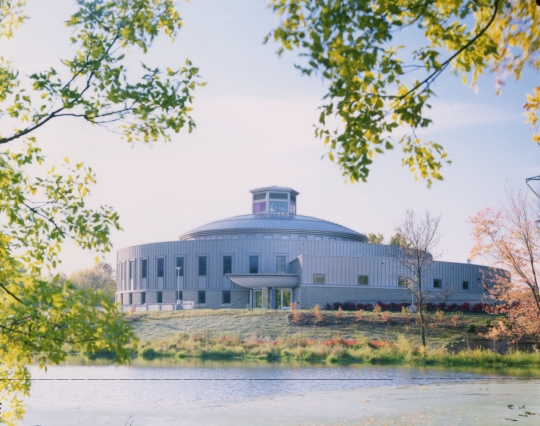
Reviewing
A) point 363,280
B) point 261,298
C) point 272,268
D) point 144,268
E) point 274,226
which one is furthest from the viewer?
point 144,268

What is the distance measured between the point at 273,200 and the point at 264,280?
1499 centimetres

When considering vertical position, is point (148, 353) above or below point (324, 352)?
below

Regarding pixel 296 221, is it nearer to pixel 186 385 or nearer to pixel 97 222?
pixel 186 385

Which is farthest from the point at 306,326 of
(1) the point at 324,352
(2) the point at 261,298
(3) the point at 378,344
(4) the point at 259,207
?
(4) the point at 259,207

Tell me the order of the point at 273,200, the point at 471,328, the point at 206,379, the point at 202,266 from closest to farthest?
the point at 206,379
the point at 471,328
the point at 202,266
the point at 273,200

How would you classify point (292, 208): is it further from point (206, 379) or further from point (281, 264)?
point (206, 379)

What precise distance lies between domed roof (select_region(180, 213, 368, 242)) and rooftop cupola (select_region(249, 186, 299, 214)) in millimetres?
1446

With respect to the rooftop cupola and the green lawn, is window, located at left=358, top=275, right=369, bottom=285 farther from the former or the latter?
the rooftop cupola

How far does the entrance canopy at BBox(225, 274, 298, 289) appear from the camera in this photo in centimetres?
5428

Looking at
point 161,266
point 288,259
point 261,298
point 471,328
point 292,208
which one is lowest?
point 471,328

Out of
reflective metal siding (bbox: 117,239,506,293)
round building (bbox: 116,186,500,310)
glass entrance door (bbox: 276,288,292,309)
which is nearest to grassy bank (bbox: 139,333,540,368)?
round building (bbox: 116,186,500,310)

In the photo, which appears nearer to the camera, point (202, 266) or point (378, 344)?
point (378, 344)

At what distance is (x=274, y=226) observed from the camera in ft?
206

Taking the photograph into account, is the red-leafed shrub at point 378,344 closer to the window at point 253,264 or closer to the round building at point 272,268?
the round building at point 272,268
